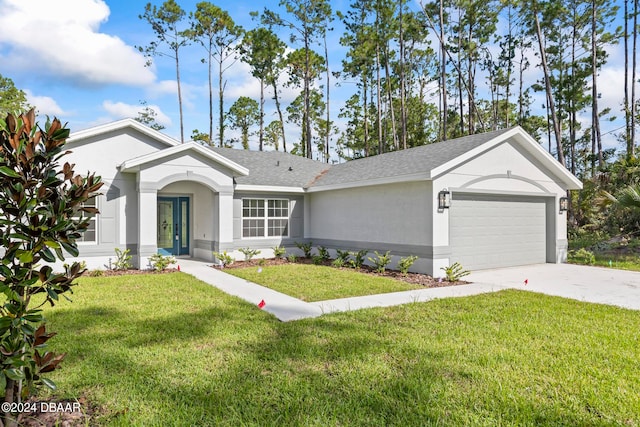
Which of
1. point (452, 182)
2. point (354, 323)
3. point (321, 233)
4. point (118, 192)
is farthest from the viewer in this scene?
point (321, 233)

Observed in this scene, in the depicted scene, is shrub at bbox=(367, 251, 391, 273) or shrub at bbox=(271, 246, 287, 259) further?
shrub at bbox=(271, 246, 287, 259)

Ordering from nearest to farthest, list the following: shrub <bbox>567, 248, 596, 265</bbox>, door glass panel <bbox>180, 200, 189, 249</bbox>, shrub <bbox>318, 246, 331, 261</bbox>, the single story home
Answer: the single story home
shrub <bbox>567, 248, 596, 265</bbox>
shrub <bbox>318, 246, 331, 261</bbox>
door glass panel <bbox>180, 200, 189, 249</bbox>

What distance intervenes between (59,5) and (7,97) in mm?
26804

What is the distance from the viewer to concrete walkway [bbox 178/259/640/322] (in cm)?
707

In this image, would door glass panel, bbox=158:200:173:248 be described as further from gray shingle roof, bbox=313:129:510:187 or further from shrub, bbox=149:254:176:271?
gray shingle roof, bbox=313:129:510:187

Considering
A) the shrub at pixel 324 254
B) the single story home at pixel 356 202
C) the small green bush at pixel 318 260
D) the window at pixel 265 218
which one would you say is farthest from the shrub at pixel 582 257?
the window at pixel 265 218

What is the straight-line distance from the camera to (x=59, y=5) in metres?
9.33

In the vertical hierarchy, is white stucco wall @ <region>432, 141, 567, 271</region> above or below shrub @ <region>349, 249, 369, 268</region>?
above

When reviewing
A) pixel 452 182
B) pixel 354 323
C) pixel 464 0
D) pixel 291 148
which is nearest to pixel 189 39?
Answer: pixel 291 148

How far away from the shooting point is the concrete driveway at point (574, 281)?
7.86 m

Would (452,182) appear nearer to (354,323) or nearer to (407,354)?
(354,323)

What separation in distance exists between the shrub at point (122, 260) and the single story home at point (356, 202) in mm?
244

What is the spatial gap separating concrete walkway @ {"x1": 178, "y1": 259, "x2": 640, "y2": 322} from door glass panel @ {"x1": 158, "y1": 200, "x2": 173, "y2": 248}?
113 inches

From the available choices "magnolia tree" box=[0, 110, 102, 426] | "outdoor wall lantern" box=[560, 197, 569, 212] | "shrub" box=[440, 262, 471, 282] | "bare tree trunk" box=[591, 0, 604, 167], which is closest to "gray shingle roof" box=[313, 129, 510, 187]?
"shrub" box=[440, 262, 471, 282]
